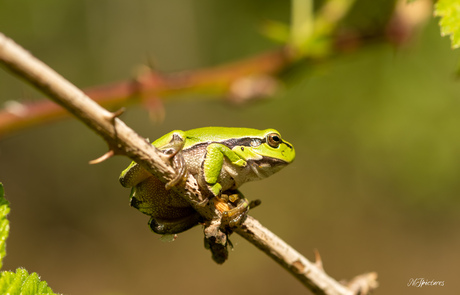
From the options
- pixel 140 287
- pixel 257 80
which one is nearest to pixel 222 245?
pixel 257 80

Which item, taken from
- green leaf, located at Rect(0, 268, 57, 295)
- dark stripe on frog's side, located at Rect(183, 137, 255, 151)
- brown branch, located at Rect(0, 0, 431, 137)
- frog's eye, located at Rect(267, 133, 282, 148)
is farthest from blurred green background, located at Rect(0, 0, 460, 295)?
green leaf, located at Rect(0, 268, 57, 295)

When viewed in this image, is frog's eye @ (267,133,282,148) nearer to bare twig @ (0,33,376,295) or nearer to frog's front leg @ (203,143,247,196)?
frog's front leg @ (203,143,247,196)

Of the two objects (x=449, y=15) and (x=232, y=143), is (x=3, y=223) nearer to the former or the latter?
(x=232, y=143)

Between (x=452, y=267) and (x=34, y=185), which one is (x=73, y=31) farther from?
(x=452, y=267)

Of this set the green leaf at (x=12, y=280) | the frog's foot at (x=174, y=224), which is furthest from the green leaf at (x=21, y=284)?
Answer: the frog's foot at (x=174, y=224)

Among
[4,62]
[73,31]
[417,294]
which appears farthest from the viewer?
[73,31]

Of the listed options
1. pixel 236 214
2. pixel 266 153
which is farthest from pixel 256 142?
pixel 236 214

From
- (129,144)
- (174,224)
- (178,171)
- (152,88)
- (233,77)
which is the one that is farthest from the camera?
(233,77)
